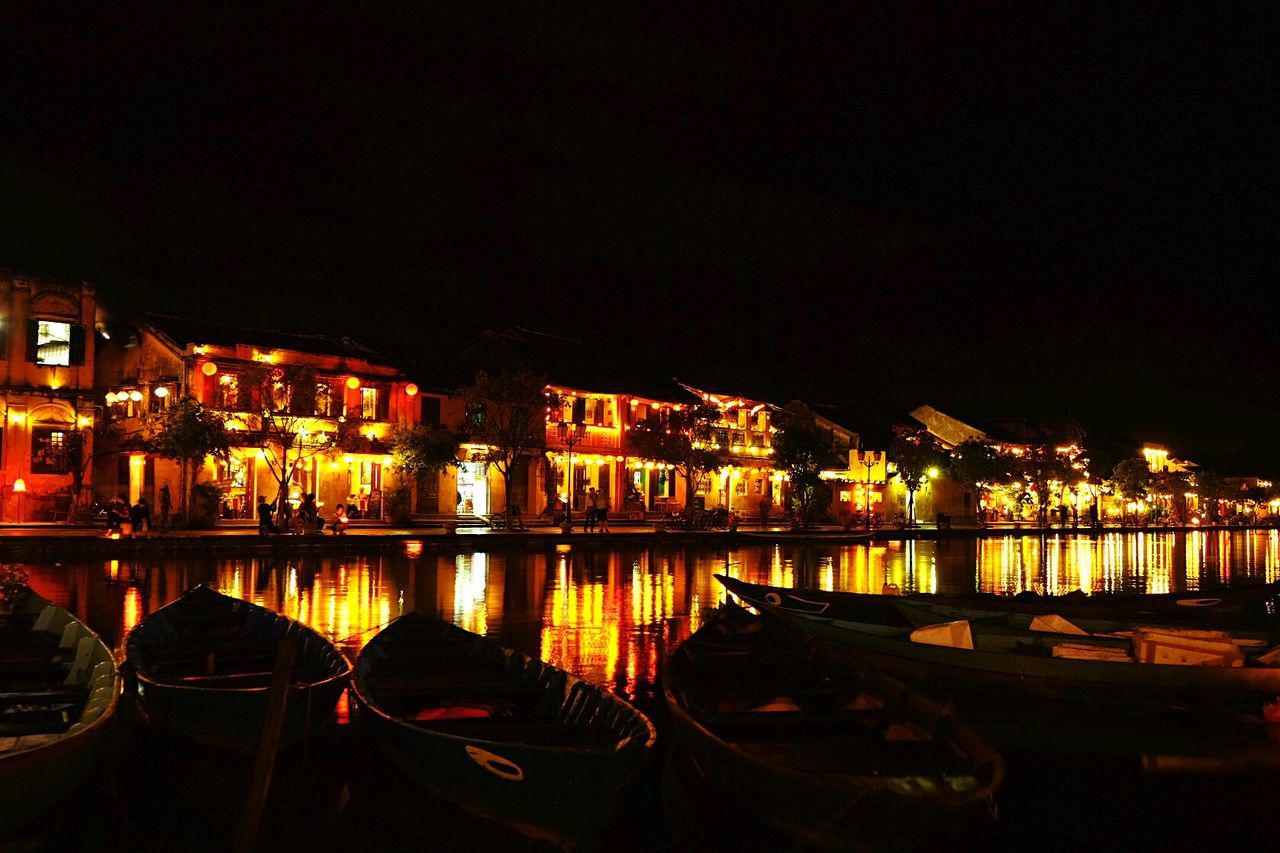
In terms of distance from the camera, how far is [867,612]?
15164 millimetres

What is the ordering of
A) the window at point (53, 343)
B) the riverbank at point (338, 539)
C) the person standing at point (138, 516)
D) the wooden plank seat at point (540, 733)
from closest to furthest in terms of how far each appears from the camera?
the wooden plank seat at point (540, 733) → the riverbank at point (338, 539) → the person standing at point (138, 516) → the window at point (53, 343)

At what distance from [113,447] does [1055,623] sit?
1563 inches

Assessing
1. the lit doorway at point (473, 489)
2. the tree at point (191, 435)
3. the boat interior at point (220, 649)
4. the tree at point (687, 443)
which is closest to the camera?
the boat interior at point (220, 649)

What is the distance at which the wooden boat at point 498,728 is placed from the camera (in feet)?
21.4

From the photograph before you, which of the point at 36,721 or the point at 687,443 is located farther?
the point at 687,443

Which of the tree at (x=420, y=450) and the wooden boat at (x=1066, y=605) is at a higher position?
the tree at (x=420, y=450)

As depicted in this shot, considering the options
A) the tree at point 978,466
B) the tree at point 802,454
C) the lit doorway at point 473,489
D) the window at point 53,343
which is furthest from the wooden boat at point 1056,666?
the tree at point 978,466

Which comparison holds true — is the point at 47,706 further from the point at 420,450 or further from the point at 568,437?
the point at 568,437

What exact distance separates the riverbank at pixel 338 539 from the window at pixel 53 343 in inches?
259

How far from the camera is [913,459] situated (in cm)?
6084

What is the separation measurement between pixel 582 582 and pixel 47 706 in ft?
54.8

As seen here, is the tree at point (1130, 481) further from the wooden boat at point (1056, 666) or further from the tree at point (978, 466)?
the wooden boat at point (1056, 666)

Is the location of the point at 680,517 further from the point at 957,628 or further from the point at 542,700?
the point at 542,700

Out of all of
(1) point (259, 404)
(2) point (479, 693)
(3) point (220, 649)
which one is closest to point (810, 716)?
(2) point (479, 693)
